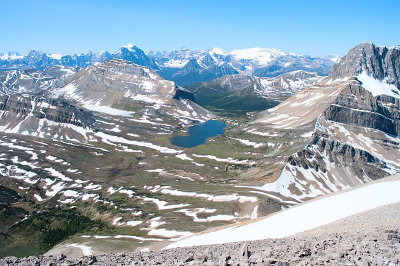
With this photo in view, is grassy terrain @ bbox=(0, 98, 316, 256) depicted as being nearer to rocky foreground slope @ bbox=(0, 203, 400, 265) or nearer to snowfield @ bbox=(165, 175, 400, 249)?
snowfield @ bbox=(165, 175, 400, 249)

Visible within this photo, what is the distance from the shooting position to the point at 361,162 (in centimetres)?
16638

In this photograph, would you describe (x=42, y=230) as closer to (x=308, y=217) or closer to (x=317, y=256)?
(x=308, y=217)

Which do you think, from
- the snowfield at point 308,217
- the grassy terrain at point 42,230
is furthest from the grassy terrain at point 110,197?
the snowfield at point 308,217

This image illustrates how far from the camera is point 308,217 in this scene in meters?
61.2

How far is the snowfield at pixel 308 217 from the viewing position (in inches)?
2211

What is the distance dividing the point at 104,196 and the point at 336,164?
114147mm

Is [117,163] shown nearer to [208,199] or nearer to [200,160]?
[200,160]

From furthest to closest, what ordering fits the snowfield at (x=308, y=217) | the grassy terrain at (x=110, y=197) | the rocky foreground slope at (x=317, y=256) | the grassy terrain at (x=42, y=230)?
1. the grassy terrain at (x=110, y=197)
2. the grassy terrain at (x=42, y=230)
3. the snowfield at (x=308, y=217)
4. the rocky foreground slope at (x=317, y=256)

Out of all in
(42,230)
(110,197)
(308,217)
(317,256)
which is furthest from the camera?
(110,197)

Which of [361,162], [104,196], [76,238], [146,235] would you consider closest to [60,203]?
[104,196]

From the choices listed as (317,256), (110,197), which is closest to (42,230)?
(110,197)

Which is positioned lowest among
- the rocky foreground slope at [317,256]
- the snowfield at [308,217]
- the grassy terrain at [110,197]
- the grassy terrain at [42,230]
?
the grassy terrain at [42,230]

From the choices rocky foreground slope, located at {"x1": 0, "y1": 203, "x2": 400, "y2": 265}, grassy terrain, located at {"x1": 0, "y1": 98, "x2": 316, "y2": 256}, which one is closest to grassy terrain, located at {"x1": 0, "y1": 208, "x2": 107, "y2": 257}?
grassy terrain, located at {"x1": 0, "y1": 98, "x2": 316, "y2": 256}

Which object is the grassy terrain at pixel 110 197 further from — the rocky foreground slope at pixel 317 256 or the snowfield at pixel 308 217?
the rocky foreground slope at pixel 317 256
